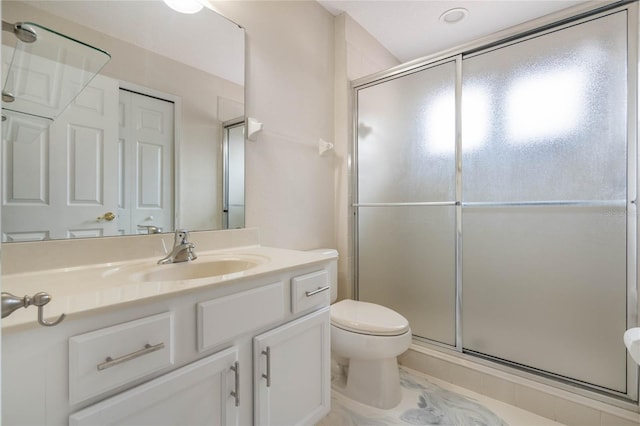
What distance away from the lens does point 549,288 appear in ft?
4.80

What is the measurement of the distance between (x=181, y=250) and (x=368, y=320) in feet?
3.10

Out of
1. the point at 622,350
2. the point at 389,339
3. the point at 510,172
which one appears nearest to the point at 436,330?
the point at 389,339

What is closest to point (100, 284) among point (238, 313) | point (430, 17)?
point (238, 313)

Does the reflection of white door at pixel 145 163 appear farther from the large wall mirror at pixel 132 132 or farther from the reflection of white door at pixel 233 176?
the reflection of white door at pixel 233 176

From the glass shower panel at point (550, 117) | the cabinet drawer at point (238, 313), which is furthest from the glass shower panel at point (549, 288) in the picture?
the cabinet drawer at point (238, 313)

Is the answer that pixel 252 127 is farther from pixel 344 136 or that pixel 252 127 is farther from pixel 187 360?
pixel 187 360

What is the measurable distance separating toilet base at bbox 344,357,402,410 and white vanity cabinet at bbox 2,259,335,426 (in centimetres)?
38

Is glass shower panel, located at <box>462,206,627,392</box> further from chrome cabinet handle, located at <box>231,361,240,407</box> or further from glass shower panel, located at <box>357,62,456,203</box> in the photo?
chrome cabinet handle, located at <box>231,361,240,407</box>

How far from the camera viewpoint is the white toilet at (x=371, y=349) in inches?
55.9

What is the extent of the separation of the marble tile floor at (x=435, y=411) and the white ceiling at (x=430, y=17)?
2.37 meters

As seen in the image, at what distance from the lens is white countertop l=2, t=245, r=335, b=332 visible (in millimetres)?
613

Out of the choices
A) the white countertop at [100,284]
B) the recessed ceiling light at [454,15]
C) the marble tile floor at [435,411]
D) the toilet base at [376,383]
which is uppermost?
the recessed ceiling light at [454,15]

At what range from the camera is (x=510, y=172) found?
1.55 m

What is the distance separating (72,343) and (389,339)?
1206 millimetres
